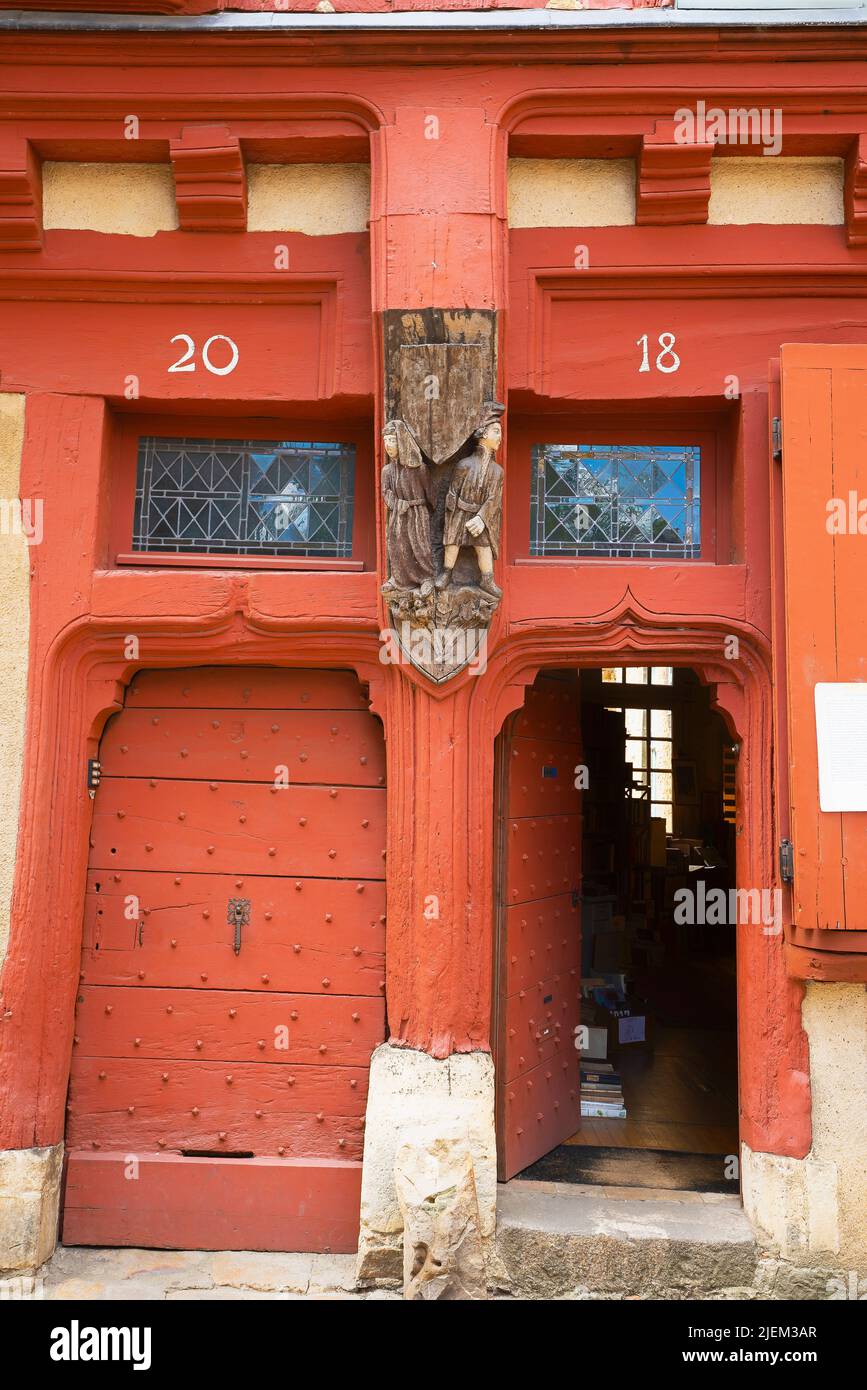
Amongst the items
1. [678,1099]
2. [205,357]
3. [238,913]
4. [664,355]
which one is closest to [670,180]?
[664,355]

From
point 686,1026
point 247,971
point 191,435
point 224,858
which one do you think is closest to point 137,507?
point 191,435

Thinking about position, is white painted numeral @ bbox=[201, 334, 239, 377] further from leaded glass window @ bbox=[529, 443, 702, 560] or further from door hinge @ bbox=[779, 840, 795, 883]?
door hinge @ bbox=[779, 840, 795, 883]

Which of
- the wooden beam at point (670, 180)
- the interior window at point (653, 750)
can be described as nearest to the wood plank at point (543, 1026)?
the wooden beam at point (670, 180)

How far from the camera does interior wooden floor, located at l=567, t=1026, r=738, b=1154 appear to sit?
15.1ft

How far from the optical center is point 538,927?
4434 millimetres

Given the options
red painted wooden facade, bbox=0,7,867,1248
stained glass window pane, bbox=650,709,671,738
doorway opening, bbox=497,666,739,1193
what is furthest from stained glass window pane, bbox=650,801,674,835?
red painted wooden facade, bbox=0,7,867,1248

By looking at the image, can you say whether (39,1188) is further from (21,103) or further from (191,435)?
(21,103)

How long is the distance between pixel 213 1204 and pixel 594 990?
106 inches

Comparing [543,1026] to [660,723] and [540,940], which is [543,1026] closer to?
[540,940]

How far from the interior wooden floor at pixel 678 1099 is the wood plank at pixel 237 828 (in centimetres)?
191

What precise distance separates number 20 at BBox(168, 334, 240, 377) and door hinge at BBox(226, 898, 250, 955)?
2202mm

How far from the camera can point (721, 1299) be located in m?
3.64

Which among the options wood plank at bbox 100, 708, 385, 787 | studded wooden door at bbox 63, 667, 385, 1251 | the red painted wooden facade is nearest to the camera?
the red painted wooden facade

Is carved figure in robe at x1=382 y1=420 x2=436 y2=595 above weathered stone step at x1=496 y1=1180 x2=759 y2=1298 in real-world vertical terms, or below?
above
